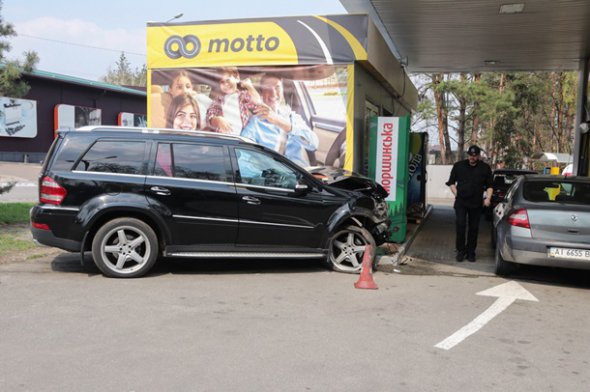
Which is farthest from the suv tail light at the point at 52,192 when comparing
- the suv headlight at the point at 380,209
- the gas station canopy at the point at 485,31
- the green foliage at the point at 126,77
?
the green foliage at the point at 126,77

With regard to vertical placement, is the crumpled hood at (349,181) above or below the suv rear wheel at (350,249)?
above

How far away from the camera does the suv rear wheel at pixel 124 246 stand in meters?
6.70

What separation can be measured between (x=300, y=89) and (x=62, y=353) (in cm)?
788

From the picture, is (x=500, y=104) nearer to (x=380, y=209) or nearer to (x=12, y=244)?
(x=380, y=209)

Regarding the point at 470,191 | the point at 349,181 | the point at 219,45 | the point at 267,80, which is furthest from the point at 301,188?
the point at 219,45

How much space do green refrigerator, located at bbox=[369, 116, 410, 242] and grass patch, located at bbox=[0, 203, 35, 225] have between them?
24.5 feet

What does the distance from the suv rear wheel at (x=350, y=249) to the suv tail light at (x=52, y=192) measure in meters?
3.57

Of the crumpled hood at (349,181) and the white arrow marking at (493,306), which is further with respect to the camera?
the crumpled hood at (349,181)

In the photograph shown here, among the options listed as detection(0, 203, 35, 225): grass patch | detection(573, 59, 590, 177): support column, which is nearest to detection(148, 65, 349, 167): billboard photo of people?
detection(0, 203, 35, 225): grass patch

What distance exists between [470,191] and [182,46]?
6.70 m

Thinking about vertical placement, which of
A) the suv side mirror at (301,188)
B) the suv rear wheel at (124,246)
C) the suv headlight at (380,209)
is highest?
the suv side mirror at (301,188)

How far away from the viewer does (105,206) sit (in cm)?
664

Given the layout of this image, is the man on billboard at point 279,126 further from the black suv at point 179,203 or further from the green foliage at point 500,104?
the green foliage at point 500,104

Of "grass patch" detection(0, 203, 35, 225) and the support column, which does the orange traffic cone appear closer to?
"grass patch" detection(0, 203, 35, 225)
